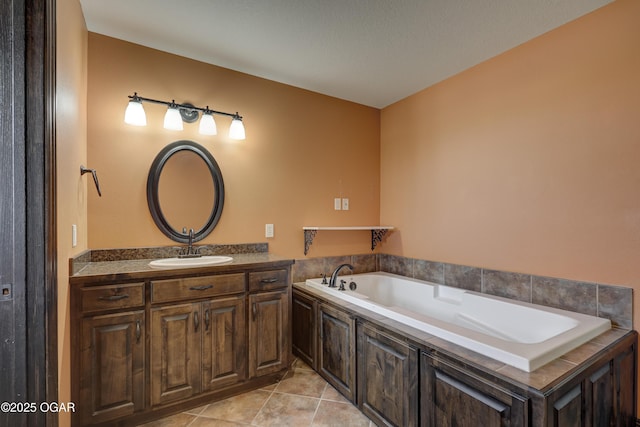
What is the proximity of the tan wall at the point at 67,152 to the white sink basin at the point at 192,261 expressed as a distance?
460 mm

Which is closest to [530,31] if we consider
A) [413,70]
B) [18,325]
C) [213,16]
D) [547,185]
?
[413,70]

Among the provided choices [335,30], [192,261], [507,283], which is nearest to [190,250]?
[192,261]

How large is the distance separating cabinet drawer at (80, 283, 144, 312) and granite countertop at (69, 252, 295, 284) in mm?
51

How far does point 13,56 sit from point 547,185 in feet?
9.42

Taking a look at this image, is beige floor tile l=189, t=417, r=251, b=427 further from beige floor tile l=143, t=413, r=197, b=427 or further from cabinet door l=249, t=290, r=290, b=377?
cabinet door l=249, t=290, r=290, b=377

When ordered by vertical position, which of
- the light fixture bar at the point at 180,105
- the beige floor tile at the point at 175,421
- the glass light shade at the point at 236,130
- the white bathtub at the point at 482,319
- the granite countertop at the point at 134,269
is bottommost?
the beige floor tile at the point at 175,421

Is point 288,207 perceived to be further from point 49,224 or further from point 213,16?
point 49,224

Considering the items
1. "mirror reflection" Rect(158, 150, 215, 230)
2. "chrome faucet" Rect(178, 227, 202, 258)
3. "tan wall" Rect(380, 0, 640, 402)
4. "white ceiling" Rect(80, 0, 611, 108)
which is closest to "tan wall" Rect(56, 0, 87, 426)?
"white ceiling" Rect(80, 0, 611, 108)

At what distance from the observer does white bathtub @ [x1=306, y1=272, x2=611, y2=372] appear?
137 cm

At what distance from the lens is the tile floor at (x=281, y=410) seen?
73.9 inches

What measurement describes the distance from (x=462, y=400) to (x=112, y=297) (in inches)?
74.4

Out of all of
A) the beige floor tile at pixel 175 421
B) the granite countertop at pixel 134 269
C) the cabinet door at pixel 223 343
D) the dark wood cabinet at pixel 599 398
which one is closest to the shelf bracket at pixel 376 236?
the granite countertop at pixel 134 269

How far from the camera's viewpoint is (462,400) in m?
1.35

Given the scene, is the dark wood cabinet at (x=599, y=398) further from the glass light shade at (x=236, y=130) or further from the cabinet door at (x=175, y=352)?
the glass light shade at (x=236, y=130)
